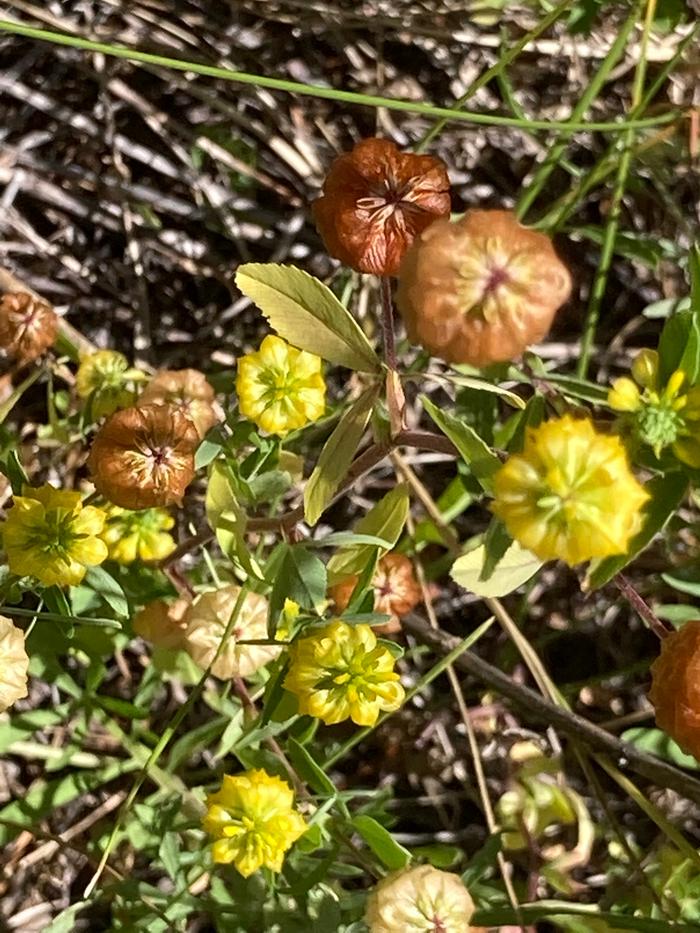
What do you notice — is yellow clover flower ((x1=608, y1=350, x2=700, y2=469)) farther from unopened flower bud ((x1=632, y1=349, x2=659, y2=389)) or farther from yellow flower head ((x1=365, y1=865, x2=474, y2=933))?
yellow flower head ((x1=365, y1=865, x2=474, y2=933))

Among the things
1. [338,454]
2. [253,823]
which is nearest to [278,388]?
[338,454]

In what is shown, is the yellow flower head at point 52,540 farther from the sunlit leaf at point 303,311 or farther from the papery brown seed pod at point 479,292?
the papery brown seed pod at point 479,292

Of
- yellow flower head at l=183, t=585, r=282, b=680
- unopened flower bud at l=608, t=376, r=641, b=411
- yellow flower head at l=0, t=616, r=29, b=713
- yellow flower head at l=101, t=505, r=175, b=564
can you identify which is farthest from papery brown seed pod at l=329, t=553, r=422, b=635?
unopened flower bud at l=608, t=376, r=641, b=411

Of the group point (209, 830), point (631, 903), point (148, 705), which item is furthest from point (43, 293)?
point (631, 903)

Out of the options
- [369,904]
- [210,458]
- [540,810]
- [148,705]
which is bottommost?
[540,810]

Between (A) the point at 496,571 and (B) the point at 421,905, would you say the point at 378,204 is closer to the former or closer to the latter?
(A) the point at 496,571

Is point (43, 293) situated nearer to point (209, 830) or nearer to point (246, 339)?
point (246, 339)
